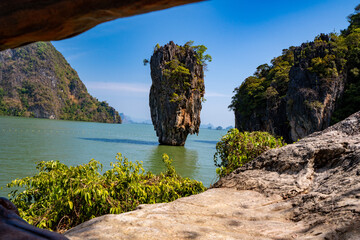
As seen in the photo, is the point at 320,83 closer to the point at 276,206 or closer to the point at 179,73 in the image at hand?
the point at 179,73

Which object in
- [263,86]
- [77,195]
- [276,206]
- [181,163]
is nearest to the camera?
[276,206]

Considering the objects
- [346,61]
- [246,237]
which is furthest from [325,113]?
[246,237]

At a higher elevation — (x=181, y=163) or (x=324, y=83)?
(x=324, y=83)

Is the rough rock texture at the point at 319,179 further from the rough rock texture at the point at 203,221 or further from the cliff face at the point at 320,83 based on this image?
the cliff face at the point at 320,83

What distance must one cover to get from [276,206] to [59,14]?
131 inches

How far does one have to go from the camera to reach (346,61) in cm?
2673

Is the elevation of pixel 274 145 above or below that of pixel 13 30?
below

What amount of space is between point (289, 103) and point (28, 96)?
129 meters

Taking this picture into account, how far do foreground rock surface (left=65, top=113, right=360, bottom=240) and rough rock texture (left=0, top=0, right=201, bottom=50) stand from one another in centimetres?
219

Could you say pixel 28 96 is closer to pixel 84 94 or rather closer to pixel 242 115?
pixel 84 94

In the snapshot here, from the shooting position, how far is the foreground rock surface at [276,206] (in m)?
2.69

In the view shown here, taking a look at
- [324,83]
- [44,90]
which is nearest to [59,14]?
[324,83]

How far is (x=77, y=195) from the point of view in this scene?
Answer: 464 cm

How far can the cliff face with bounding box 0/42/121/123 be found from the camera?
396 ft
